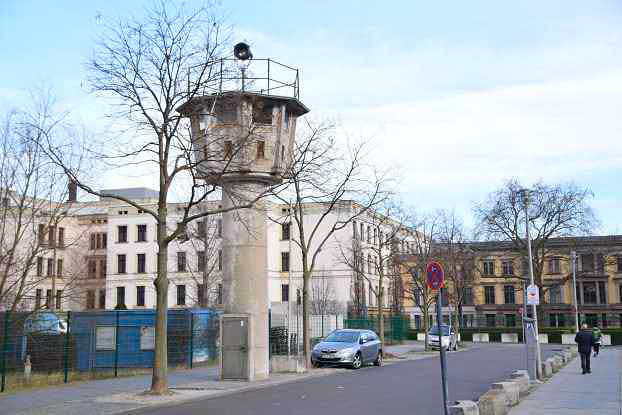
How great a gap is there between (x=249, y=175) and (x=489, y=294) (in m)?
81.7

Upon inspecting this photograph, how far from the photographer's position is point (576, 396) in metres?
17.7

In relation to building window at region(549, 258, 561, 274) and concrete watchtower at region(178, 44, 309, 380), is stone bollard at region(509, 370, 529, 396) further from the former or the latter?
building window at region(549, 258, 561, 274)

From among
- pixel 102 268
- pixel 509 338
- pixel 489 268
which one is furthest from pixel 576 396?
pixel 489 268

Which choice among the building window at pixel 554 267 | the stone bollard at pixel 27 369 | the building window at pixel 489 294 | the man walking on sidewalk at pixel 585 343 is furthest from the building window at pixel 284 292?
the stone bollard at pixel 27 369

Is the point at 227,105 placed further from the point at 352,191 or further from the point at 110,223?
the point at 110,223

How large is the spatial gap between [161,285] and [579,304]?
8622 cm

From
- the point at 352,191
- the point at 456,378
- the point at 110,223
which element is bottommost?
the point at 456,378

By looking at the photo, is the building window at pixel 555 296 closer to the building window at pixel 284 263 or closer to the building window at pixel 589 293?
the building window at pixel 589 293

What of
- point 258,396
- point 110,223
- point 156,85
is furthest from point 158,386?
point 110,223

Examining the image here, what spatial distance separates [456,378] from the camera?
24531mm

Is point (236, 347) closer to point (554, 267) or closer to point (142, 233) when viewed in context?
point (142, 233)

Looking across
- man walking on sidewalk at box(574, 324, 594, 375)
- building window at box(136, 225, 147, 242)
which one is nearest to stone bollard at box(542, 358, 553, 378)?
man walking on sidewalk at box(574, 324, 594, 375)

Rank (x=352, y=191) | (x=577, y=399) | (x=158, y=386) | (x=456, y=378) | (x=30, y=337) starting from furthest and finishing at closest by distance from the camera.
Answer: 1. (x=352, y=191)
2. (x=456, y=378)
3. (x=30, y=337)
4. (x=158, y=386)
5. (x=577, y=399)

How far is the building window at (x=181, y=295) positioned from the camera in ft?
255
